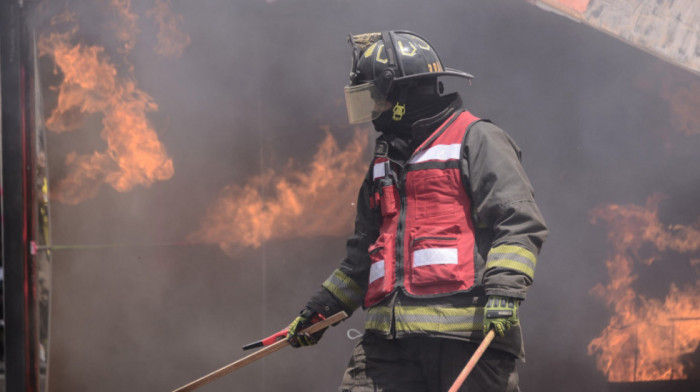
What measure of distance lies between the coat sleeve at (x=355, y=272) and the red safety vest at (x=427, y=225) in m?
0.19

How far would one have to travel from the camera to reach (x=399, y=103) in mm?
3014

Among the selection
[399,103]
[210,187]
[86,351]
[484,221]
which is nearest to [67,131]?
[210,187]

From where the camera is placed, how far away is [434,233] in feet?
8.90

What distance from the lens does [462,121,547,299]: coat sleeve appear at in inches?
98.5

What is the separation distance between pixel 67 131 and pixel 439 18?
7.83 feet

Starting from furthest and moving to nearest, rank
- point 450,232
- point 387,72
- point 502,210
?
point 387,72
point 450,232
point 502,210

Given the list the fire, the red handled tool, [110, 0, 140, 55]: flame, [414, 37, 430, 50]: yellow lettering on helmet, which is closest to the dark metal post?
[110, 0, 140, 55]: flame

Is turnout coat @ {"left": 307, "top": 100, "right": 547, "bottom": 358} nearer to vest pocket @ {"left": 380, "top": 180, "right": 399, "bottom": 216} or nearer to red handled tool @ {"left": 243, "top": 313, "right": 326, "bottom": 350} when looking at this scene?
vest pocket @ {"left": 380, "top": 180, "right": 399, "bottom": 216}

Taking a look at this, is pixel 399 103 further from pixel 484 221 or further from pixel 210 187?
pixel 210 187

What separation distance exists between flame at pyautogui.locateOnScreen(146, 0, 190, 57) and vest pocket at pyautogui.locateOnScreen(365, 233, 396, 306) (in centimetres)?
209

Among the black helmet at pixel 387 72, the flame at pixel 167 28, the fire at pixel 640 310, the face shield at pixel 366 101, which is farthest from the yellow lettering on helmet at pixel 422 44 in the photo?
the fire at pixel 640 310

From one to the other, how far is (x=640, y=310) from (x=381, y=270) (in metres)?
2.71

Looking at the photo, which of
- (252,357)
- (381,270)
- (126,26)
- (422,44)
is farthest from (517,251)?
(126,26)

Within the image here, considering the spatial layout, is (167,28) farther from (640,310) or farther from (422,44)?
(640,310)
